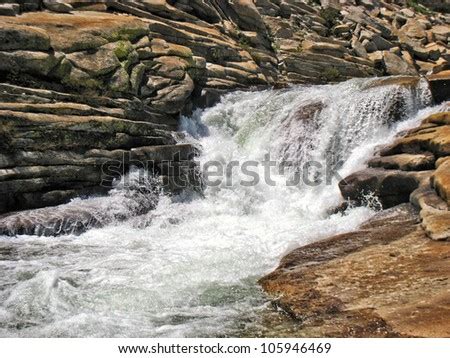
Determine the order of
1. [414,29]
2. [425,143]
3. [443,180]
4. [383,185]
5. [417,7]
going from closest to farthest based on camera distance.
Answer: [443,180] < [383,185] < [425,143] < [414,29] < [417,7]

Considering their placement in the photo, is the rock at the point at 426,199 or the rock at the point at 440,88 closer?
the rock at the point at 426,199

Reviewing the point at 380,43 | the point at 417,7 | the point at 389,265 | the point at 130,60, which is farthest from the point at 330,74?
the point at 389,265

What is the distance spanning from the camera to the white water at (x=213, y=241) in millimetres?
8734

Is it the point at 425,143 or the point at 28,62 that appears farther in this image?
the point at 28,62

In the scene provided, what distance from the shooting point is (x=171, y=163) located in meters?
19.0

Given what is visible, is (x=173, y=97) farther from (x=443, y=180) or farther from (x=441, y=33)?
(x=441, y=33)

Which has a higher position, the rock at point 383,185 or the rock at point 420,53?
the rock at point 420,53

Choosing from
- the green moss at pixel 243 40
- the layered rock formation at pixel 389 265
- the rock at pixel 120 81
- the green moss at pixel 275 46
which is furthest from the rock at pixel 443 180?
the green moss at pixel 275 46

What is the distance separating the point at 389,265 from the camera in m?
9.50

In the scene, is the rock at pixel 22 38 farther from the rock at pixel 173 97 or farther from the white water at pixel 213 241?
the white water at pixel 213 241

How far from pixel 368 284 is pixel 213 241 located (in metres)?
6.23

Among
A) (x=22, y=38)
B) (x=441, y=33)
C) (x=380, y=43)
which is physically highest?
(x=441, y=33)

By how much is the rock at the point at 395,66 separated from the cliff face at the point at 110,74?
12.4 ft

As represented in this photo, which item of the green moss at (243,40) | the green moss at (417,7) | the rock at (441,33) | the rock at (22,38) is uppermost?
the green moss at (417,7)
